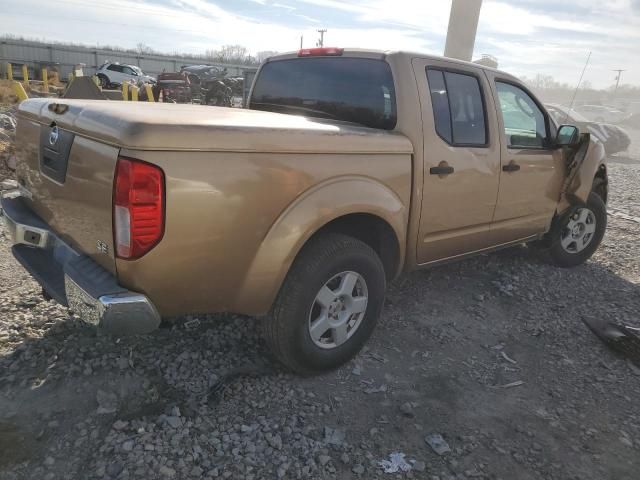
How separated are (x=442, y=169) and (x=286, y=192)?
1.31m

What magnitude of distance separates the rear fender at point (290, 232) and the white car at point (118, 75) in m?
26.4

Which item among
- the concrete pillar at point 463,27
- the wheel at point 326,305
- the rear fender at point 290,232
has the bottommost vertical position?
the wheel at point 326,305

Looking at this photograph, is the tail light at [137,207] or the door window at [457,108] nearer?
the tail light at [137,207]

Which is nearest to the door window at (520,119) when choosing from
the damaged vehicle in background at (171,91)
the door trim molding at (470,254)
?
the door trim molding at (470,254)

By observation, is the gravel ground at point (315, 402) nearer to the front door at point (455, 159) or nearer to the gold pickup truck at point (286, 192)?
the gold pickup truck at point (286, 192)

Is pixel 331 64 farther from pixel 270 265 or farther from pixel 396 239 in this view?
pixel 270 265

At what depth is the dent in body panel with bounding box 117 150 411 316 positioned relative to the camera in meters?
2.04

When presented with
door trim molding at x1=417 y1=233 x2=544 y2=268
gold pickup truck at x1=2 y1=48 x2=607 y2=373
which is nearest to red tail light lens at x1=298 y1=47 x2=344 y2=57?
gold pickup truck at x1=2 y1=48 x2=607 y2=373

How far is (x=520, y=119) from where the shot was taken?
13.2ft

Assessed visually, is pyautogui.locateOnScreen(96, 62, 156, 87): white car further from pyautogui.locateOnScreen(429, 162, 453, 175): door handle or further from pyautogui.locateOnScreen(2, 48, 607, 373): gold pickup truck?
pyautogui.locateOnScreen(429, 162, 453, 175): door handle

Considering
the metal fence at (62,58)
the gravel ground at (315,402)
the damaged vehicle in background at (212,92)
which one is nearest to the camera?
the gravel ground at (315,402)

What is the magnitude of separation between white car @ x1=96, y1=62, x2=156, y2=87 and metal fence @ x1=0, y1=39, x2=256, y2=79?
589cm

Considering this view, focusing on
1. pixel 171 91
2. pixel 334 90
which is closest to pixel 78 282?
pixel 334 90

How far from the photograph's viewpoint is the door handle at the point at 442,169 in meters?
3.16
